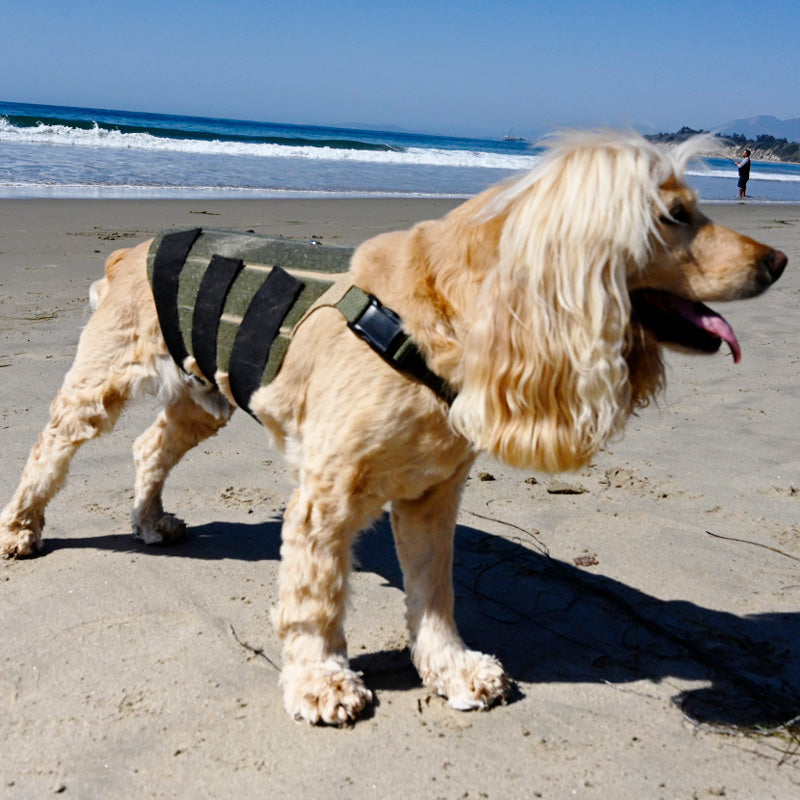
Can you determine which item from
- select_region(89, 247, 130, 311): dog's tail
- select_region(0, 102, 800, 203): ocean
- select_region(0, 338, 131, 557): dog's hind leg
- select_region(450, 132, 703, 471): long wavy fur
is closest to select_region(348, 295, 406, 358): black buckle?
select_region(450, 132, 703, 471): long wavy fur

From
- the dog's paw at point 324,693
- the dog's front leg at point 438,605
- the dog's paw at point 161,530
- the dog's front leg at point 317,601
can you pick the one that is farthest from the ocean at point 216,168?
the dog's paw at point 324,693

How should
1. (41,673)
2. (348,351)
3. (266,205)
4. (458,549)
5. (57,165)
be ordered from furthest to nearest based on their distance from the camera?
(57,165), (266,205), (458,549), (41,673), (348,351)

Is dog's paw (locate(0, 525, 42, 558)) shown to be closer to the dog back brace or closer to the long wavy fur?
the dog back brace

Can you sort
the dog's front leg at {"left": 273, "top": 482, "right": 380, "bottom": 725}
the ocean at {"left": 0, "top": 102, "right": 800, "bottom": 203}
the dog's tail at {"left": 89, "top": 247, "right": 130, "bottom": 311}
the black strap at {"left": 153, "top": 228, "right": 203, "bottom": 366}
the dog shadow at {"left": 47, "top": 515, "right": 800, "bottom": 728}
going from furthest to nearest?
1. the ocean at {"left": 0, "top": 102, "right": 800, "bottom": 203}
2. the dog's tail at {"left": 89, "top": 247, "right": 130, "bottom": 311}
3. the black strap at {"left": 153, "top": 228, "right": 203, "bottom": 366}
4. the dog shadow at {"left": 47, "top": 515, "right": 800, "bottom": 728}
5. the dog's front leg at {"left": 273, "top": 482, "right": 380, "bottom": 725}

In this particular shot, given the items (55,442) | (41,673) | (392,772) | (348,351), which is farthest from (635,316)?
(55,442)

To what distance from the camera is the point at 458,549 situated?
13.3 ft

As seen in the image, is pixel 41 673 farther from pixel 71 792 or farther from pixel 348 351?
pixel 348 351

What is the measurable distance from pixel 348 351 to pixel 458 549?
1.68 m

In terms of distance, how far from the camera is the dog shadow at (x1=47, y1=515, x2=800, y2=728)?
3021mm

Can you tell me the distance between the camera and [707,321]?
2408 mm

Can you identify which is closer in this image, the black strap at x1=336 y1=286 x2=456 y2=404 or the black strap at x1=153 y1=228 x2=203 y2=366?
the black strap at x1=336 y1=286 x2=456 y2=404

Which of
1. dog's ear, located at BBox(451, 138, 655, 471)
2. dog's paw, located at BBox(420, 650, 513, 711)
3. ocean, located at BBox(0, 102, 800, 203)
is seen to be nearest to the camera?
dog's ear, located at BBox(451, 138, 655, 471)

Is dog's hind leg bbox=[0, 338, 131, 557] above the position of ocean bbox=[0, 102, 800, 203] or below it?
below

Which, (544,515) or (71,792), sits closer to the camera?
(71,792)
